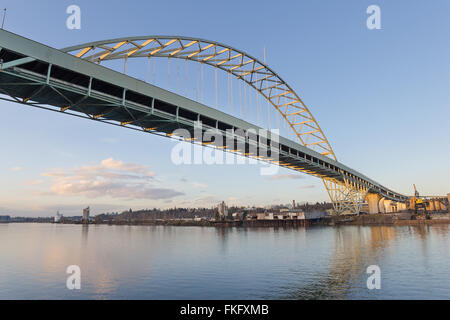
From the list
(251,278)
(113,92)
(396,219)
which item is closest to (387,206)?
(396,219)

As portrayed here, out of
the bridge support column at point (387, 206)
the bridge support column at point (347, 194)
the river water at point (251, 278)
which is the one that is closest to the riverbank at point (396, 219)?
the bridge support column at point (347, 194)

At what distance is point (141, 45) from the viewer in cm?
2197

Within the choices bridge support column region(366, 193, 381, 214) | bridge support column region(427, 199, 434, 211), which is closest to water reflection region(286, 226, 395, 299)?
bridge support column region(366, 193, 381, 214)

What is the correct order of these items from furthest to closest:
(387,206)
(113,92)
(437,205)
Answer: (387,206) → (437,205) → (113,92)

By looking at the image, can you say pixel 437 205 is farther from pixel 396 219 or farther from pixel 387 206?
pixel 396 219

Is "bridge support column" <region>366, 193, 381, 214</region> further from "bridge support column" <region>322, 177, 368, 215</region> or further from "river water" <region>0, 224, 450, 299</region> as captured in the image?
"river water" <region>0, 224, 450, 299</region>

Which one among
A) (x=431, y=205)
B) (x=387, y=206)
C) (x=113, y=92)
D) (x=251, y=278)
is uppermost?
(x=113, y=92)

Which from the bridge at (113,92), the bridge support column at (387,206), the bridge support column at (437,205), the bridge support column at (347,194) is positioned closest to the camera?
the bridge at (113,92)

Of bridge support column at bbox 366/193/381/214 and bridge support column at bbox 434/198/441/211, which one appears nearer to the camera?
bridge support column at bbox 366/193/381/214

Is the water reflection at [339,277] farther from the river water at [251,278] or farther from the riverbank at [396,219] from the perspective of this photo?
the riverbank at [396,219]

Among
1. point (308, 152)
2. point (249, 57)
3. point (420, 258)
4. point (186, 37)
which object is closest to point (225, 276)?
point (420, 258)

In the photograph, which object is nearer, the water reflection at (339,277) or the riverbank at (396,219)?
the water reflection at (339,277)

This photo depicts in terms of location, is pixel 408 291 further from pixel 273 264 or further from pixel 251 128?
pixel 251 128
